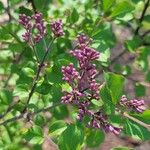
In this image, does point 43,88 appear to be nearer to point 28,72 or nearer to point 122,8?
point 28,72

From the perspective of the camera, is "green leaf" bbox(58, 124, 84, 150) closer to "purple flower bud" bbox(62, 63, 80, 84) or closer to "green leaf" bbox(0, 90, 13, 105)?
"purple flower bud" bbox(62, 63, 80, 84)

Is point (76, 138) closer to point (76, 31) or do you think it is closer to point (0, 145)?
point (0, 145)

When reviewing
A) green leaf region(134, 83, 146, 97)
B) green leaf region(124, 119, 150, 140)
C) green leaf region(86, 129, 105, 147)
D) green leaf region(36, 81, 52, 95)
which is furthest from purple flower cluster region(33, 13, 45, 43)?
green leaf region(134, 83, 146, 97)

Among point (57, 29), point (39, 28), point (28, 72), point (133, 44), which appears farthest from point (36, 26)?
point (133, 44)

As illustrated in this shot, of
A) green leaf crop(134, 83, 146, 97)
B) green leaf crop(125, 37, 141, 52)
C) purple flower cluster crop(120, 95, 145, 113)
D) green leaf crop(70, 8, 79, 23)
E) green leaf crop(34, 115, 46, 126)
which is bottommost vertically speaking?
green leaf crop(34, 115, 46, 126)

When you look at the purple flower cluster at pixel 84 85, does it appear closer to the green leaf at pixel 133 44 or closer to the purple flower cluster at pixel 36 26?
the purple flower cluster at pixel 36 26

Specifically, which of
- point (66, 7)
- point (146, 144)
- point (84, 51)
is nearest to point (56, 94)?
point (84, 51)

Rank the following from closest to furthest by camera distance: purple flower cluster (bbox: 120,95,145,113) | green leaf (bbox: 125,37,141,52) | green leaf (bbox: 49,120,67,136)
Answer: purple flower cluster (bbox: 120,95,145,113)
green leaf (bbox: 49,120,67,136)
green leaf (bbox: 125,37,141,52)

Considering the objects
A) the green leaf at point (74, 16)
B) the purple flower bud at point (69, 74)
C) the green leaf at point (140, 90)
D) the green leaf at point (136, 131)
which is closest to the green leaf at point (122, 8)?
the green leaf at point (74, 16)
